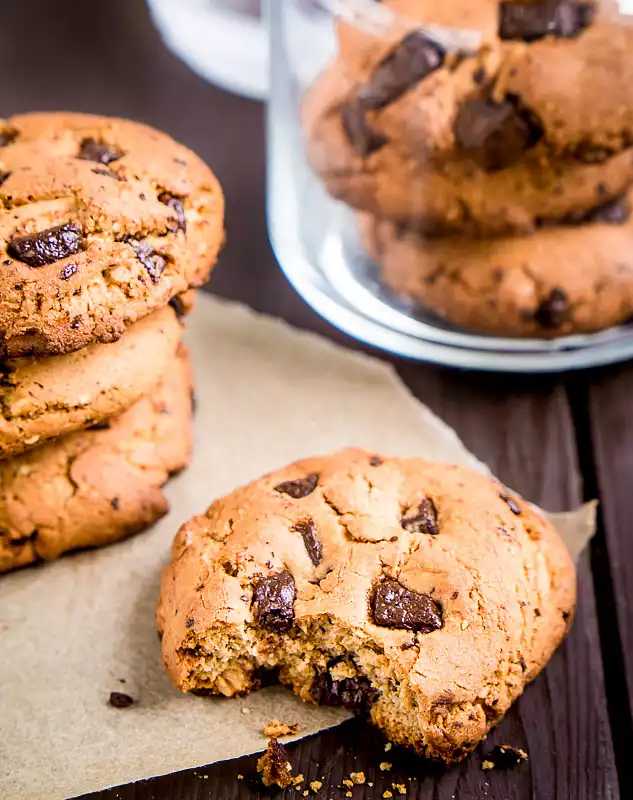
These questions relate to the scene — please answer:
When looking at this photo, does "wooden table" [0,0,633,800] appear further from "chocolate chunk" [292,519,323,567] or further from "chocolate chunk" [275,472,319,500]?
"chocolate chunk" [275,472,319,500]

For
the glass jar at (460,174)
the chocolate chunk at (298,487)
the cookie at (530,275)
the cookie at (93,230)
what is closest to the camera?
the cookie at (93,230)

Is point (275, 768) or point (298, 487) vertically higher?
point (298, 487)

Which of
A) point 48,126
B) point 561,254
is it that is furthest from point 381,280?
point 48,126

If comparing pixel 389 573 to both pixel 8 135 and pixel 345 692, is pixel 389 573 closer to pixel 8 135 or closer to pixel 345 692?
pixel 345 692

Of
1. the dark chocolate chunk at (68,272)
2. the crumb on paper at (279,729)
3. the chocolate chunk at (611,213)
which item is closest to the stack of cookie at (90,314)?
the dark chocolate chunk at (68,272)

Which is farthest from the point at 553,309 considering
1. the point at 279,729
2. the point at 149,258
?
the point at 279,729

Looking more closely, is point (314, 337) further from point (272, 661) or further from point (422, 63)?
point (272, 661)

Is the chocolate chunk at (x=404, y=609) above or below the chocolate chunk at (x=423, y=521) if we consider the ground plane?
below

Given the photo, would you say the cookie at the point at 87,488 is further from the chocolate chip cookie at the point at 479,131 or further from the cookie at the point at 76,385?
the chocolate chip cookie at the point at 479,131

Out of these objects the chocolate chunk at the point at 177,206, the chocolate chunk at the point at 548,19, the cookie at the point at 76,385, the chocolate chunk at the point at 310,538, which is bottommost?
the chocolate chunk at the point at 310,538
